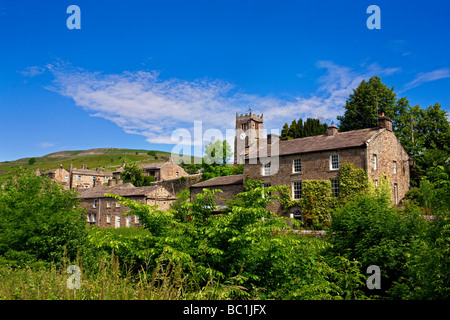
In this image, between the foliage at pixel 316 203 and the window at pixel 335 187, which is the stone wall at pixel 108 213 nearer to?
the foliage at pixel 316 203

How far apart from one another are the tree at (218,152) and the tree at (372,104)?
33.0m

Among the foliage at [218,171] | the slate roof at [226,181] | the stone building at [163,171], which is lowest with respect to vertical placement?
the slate roof at [226,181]

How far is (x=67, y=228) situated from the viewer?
556 inches

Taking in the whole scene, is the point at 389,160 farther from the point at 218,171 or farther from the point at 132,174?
the point at 132,174

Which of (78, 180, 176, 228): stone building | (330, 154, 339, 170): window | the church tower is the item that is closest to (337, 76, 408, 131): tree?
(330, 154, 339, 170): window

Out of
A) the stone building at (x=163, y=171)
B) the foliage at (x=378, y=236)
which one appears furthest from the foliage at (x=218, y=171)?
the foliage at (x=378, y=236)

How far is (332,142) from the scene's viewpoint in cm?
3488

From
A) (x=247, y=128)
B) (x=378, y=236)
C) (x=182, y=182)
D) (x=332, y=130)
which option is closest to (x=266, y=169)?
(x=332, y=130)

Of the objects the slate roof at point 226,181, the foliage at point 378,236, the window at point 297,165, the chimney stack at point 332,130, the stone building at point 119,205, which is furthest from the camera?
the stone building at point 119,205

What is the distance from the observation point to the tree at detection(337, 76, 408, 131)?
47000mm

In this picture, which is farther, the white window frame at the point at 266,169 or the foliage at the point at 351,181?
the white window frame at the point at 266,169

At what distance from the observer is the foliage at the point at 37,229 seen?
13.5m
